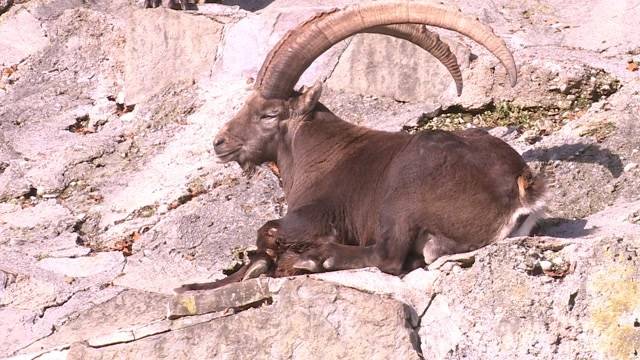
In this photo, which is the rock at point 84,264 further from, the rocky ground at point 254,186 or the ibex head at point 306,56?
the ibex head at point 306,56

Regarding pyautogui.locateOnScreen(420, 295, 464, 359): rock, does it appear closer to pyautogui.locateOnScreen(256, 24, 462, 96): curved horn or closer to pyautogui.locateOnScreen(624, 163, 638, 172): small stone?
pyautogui.locateOnScreen(256, 24, 462, 96): curved horn

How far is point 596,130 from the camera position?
8.50m

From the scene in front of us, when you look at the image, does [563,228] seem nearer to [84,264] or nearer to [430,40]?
[430,40]

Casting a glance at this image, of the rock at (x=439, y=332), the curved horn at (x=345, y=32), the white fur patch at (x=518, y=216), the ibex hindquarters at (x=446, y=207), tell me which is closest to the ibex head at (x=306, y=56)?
the curved horn at (x=345, y=32)

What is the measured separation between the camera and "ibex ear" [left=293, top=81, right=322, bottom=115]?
7.89 metres

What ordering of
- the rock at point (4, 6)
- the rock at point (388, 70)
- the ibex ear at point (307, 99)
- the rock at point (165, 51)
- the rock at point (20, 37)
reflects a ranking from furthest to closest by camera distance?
1. the rock at point (4, 6)
2. the rock at point (20, 37)
3. the rock at point (165, 51)
4. the rock at point (388, 70)
5. the ibex ear at point (307, 99)

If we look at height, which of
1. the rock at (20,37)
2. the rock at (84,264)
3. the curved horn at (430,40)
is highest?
the curved horn at (430,40)

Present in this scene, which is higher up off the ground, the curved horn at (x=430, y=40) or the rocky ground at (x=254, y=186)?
the curved horn at (x=430, y=40)

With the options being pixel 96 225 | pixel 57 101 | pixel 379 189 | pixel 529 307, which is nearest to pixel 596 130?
pixel 379 189

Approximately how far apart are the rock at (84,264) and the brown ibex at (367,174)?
1.22 meters

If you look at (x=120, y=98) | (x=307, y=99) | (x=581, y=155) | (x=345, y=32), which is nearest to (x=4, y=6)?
(x=120, y=98)

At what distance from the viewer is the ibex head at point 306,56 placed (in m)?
7.05

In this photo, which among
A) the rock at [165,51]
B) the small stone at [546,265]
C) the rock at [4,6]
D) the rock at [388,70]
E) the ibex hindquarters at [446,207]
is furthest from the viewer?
the rock at [4,6]

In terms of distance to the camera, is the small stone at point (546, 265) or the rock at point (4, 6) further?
the rock at point (4, 6)
